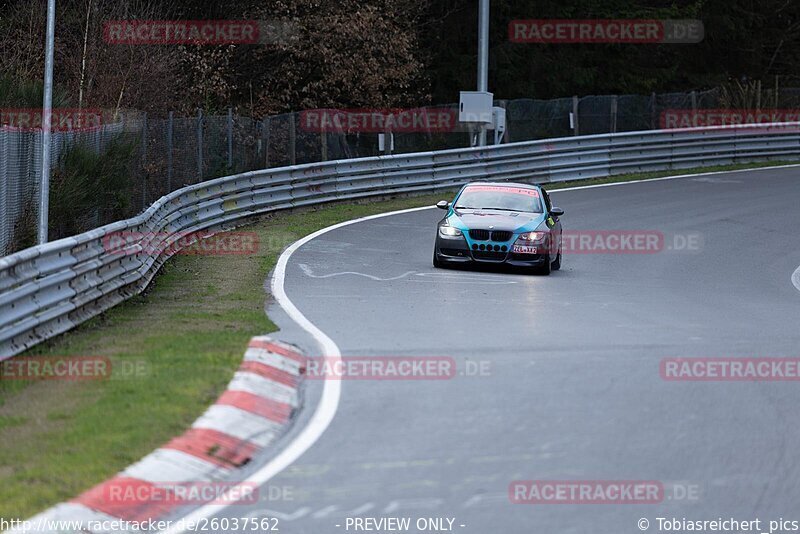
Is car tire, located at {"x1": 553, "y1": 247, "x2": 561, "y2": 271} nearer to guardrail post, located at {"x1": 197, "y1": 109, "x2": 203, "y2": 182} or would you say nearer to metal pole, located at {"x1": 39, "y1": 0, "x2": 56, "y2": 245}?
guardrail post, located at {"x1": 197, "y1": 109, "x2": 203, "y2": 182}

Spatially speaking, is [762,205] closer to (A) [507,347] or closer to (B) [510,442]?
(A) [507,347]

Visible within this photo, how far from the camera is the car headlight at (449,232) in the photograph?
759 inches

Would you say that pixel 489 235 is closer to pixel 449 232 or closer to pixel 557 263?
pixel 449 232

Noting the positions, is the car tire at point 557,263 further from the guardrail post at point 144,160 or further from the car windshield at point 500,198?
the guardrail post at point 144,160

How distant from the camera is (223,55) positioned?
1410 inches

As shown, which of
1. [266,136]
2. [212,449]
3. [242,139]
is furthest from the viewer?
[266,136]

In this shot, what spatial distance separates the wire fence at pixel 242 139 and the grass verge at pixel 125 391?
7.06ft

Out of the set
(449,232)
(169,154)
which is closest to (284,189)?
(169,154)

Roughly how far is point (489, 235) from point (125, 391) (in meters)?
10.1

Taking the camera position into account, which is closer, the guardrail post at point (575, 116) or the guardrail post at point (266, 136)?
the guardrail post at point (266, 136)

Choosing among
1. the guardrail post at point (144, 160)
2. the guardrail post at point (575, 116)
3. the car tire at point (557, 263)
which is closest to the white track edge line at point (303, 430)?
the car tire at point (557, 263)

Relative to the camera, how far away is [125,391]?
987cm


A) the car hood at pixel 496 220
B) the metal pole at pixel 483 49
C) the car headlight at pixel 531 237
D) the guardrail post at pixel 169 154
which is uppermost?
the metal pole at pixel 483 49

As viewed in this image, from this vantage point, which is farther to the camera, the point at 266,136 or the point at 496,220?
the point at 266,136
